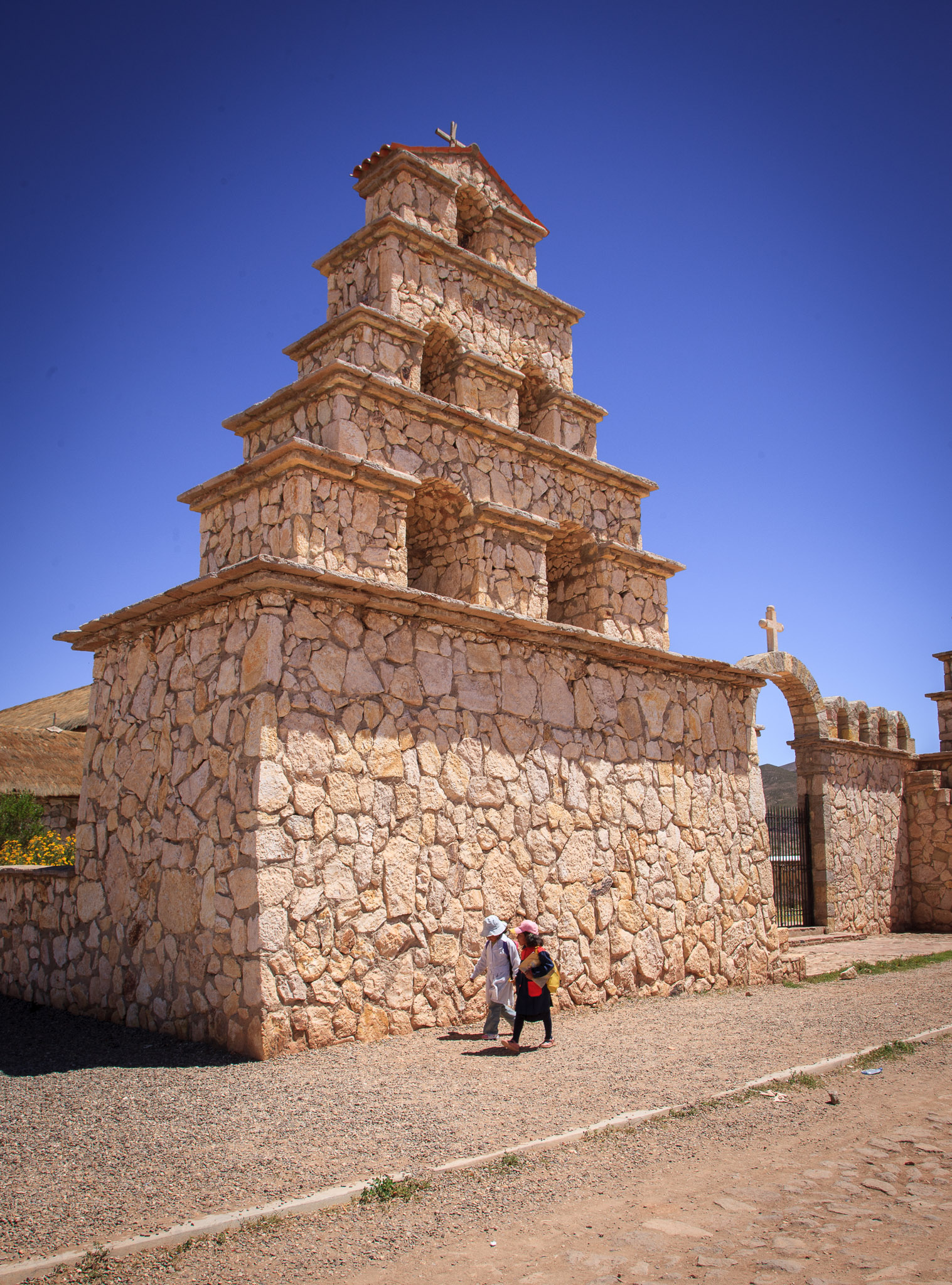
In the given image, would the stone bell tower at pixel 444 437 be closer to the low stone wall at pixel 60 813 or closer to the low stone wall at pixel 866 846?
the low stone wall at pixel 866 846

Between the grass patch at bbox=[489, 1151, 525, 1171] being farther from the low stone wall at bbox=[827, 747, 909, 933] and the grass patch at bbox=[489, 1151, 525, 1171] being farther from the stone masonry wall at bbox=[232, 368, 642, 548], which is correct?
the low stone wall at bbox=[827, 747, 909, 933]

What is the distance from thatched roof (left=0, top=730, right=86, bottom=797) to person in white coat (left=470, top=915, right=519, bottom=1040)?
1252 cm

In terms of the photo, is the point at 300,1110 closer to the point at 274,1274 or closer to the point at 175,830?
the point at 274,1274

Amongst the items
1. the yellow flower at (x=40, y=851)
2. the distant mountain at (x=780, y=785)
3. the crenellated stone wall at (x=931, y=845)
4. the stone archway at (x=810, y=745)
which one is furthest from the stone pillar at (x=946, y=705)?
the distant mountain at (x=780, y=785)

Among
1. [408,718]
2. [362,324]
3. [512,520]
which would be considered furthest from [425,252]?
[408,718]

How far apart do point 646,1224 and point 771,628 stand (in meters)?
13.5

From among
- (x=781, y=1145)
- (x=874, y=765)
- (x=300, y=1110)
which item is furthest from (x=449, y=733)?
(x=874, y=765)

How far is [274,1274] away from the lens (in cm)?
344

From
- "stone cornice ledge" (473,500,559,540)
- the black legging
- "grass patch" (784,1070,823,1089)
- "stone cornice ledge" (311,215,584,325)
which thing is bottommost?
"grass patch" (784,1070,823,1089)

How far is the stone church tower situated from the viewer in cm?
702

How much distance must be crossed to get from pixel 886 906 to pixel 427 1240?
628 inches

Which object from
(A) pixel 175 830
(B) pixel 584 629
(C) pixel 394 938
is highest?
(B) pixel 584 629

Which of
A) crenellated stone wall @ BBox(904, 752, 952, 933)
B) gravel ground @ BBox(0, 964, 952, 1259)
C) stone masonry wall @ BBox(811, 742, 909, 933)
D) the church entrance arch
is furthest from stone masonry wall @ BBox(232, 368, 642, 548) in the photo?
crenellated stone wall @ BBox(904, 752, 952, 933)

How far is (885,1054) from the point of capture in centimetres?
694
